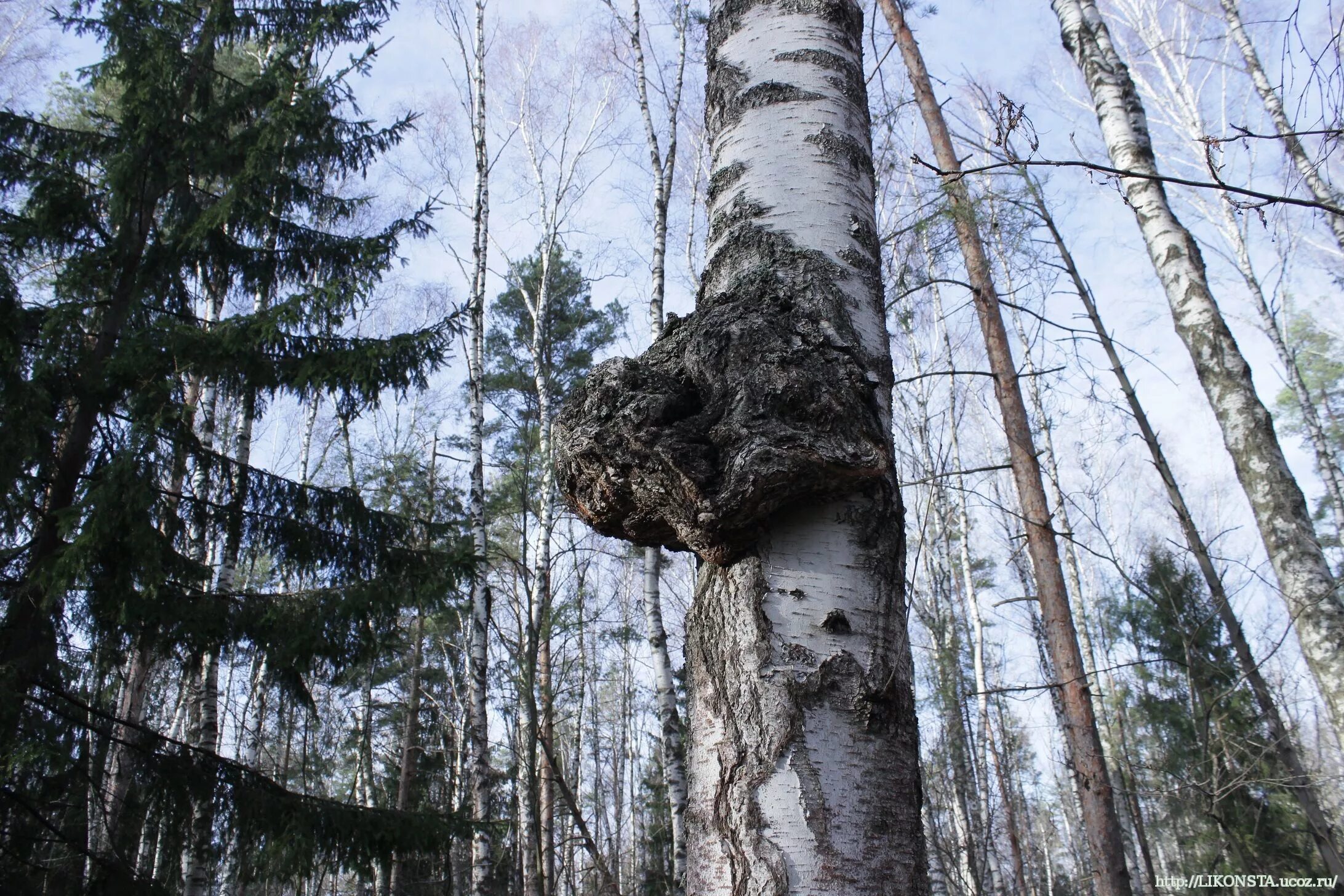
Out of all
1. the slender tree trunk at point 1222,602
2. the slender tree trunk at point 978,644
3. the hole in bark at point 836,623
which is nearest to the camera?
the hole in bark at point 836,623

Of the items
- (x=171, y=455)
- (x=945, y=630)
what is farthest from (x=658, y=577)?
(x=945, y=630)

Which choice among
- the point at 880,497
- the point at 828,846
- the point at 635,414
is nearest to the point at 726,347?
the point at 635,414

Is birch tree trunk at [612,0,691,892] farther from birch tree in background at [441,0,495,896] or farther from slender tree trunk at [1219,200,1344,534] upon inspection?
slender tree trunk at [1219,200,1344,534]

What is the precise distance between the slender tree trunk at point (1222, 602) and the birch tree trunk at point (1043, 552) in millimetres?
549

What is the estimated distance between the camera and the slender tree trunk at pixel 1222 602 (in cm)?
A: 316

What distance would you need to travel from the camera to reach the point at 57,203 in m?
4.91

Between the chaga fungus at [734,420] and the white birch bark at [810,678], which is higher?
the chaga fungus at [734,420]

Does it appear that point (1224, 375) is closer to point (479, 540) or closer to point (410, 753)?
point (479, 540)

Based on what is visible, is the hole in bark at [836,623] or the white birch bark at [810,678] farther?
the hole in bark at [836,623]

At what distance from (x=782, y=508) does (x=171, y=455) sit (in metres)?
4.61

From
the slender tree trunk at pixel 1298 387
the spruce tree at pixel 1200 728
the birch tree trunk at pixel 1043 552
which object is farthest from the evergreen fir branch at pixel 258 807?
the slender tree trunk at pixel 1298 387

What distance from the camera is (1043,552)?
4434 millimetres

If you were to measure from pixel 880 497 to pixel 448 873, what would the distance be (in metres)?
8.06

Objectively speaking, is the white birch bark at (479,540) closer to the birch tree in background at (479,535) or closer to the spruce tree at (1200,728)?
the birch tree in background at (479,535)
